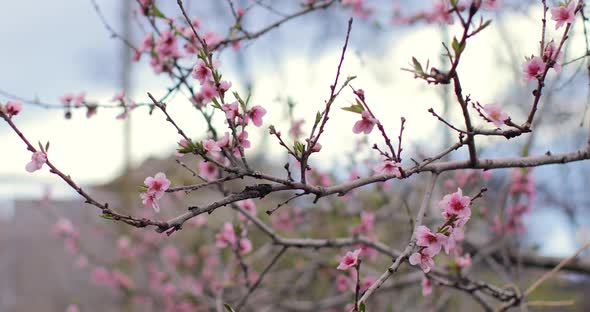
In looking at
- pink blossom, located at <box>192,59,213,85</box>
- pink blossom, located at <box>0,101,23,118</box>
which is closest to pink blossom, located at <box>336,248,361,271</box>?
pink blossom, located at <box>192,59,213,85</box>

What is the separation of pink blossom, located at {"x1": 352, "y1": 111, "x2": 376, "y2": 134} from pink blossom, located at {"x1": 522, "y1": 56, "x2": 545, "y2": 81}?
1.25 ft

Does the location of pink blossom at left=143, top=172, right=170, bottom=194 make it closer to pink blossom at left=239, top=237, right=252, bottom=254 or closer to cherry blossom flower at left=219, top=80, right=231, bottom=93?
cherry blossom flower at left=219, top=80, right=231, bottom=93

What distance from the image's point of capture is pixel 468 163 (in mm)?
1284

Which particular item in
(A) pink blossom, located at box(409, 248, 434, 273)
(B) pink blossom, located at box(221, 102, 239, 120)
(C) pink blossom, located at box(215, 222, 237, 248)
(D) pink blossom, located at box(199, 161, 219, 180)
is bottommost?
(A) pink blossom, located at box(409, 248, 434, 273)

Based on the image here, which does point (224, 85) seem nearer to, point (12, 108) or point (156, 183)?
point (156, 183)

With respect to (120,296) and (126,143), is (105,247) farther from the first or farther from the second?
(126,143)

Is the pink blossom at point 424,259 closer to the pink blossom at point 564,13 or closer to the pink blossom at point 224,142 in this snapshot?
the pink blossom at point 224,142

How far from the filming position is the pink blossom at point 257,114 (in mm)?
1350

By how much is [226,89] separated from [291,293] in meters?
2.65

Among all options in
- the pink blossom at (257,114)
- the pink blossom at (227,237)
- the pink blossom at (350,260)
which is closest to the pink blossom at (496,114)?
the pink blossom at (350,260)

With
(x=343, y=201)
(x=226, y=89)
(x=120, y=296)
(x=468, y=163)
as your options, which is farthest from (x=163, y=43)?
(x=120, y=296)

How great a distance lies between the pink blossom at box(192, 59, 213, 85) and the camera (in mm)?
1339

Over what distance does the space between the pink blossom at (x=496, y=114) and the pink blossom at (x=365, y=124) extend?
265mm

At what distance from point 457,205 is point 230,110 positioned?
56cm
